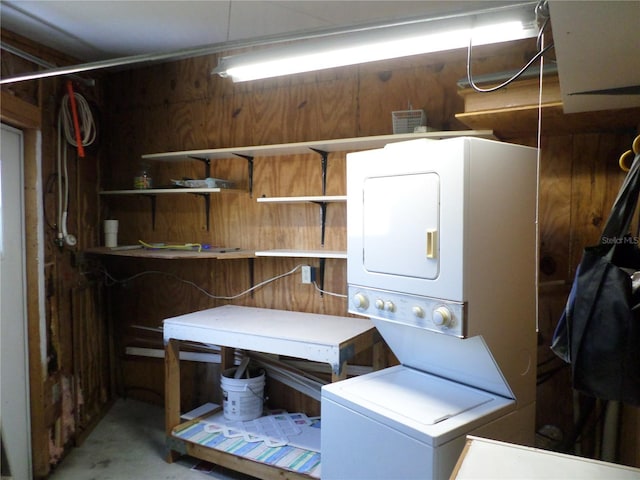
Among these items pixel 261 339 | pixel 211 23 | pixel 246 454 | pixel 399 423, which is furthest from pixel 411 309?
pixel 211 23

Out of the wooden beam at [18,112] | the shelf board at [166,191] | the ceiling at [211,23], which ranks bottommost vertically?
the shelf board at [166,191]

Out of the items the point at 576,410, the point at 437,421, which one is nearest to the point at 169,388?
the point at 437,421

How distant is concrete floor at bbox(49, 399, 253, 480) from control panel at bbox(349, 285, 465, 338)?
1401 millimetres

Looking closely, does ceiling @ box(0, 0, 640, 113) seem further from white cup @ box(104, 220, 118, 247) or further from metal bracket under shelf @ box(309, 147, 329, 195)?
white cup @ box(104, 220, 118, 247)

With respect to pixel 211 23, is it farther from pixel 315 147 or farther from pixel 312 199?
pixel 312 199

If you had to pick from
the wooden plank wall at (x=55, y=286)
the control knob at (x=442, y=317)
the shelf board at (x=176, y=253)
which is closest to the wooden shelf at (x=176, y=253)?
the shelf board at (x=176, y=253)

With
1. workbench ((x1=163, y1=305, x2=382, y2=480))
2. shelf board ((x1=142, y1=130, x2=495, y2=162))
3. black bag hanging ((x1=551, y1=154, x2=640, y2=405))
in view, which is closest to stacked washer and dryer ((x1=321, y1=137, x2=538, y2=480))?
workbench ((x1=163, y1=305, x2=382, y2=480))

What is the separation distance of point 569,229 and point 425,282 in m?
1.08

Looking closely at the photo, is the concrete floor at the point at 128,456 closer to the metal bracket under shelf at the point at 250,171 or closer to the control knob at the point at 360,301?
the control knob at the point at 360,301

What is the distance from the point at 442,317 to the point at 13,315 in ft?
7.87

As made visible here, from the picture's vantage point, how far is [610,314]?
1.07 m

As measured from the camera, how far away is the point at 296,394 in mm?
2971

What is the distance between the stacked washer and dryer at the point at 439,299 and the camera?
1534 millimetres

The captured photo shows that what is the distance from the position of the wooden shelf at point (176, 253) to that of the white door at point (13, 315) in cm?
53
